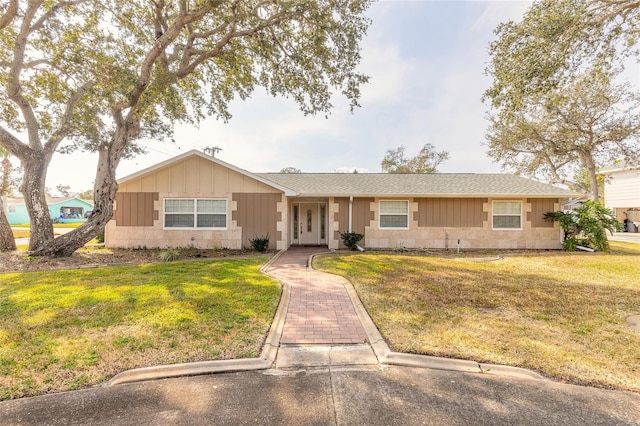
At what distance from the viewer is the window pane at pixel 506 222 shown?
13273 mm

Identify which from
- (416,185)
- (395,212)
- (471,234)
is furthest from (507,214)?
(395,212)

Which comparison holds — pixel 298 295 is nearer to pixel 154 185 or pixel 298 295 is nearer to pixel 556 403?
pixel 556 403

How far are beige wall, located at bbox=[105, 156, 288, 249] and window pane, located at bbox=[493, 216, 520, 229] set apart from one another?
10.1m

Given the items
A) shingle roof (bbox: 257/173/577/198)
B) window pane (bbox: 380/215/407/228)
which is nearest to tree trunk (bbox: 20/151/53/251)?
shingle roof (bbox: 257/173/577/198)

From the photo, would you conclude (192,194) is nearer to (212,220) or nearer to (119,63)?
(212,220)

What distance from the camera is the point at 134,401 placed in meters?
2.78

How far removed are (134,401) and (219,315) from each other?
79.3 inches

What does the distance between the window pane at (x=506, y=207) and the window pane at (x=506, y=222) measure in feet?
0.80

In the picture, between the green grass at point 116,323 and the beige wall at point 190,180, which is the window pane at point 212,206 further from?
the green grass at point 116,323

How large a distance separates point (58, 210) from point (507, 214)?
62.8m

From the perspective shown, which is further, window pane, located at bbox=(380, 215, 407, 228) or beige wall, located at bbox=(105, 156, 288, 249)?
window pane, located at bbox=(380, 215, 407, 228)

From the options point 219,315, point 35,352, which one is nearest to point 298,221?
point 219,315

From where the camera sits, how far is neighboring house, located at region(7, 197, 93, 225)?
4088 centimetres

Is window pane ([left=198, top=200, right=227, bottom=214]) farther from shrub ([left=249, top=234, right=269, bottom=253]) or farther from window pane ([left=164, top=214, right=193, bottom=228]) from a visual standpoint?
shrub ([left=249, top=234, right=269, bottom=253])
